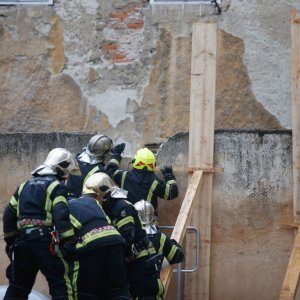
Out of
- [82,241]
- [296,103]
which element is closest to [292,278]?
[296,103]

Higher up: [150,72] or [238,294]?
[150,72]

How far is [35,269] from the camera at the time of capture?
28.1ft

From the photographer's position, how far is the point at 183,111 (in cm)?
1355

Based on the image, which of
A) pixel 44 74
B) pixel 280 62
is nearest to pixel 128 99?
pixel 44 74

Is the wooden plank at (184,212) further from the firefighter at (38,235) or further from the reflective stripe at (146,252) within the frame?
the firefighter at (38,235)

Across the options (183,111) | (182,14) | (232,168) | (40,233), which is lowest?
(40,233)

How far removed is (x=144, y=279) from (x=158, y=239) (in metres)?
0.50

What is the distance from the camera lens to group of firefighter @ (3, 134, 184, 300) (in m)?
7.96

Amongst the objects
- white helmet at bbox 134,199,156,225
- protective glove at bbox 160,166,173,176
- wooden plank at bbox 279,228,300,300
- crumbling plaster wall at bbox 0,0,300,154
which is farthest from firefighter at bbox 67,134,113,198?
crumbling plaster wall at bbox 0,0,300,154

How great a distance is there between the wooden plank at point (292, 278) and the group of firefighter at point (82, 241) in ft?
3.74

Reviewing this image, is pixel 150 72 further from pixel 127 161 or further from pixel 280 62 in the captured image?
pixel 127 161

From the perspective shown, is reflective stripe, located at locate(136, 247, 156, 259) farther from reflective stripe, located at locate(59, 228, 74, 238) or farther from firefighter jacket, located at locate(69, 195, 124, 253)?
reflective stripe, located at locate(59, 228, 74, 238)

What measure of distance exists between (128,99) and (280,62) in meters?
2.39

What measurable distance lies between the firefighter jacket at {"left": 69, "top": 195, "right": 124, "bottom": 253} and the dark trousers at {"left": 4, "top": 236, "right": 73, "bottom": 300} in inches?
17.1
